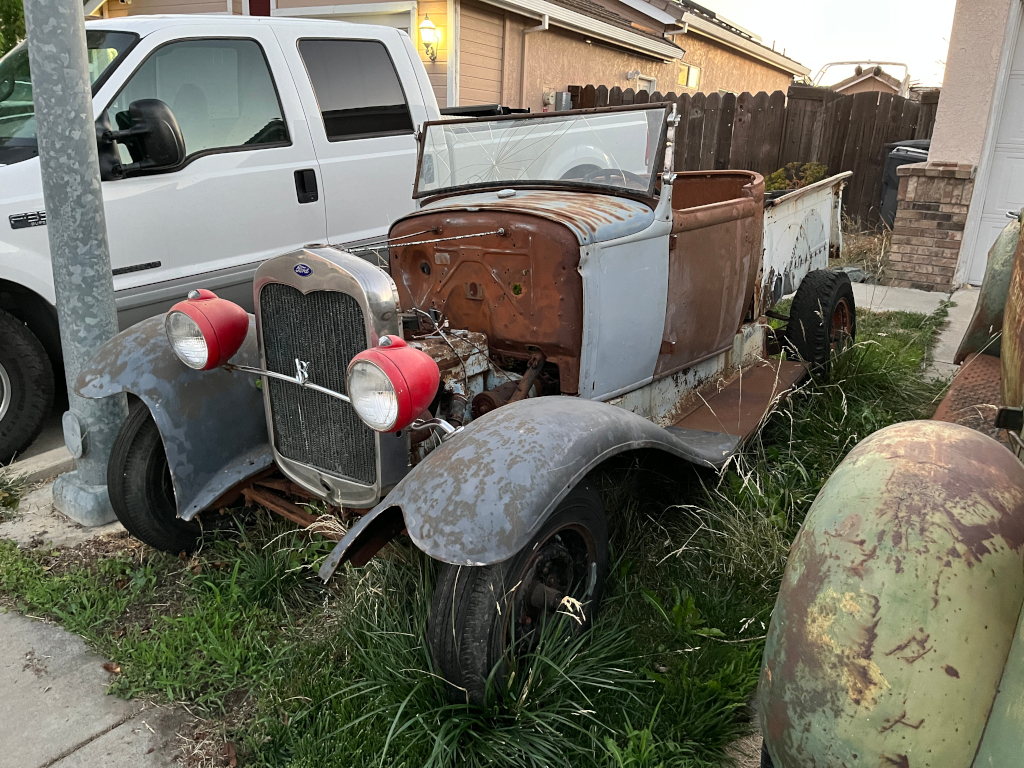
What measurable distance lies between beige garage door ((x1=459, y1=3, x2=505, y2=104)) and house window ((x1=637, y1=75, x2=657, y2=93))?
517 cm

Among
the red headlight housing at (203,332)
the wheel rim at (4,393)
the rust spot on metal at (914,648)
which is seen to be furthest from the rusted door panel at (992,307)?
the wheel rim at (4,393)

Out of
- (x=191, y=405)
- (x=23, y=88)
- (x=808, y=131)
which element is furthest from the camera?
(x=808, y=131)

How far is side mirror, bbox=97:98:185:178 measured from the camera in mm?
3900

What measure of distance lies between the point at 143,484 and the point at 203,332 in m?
0.71

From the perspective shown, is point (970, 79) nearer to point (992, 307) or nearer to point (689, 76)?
point (992, 307)

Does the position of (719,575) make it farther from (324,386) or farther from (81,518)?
(81,518)

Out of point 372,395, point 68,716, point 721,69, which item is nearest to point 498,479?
point 372,395

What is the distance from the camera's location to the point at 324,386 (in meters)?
2.71

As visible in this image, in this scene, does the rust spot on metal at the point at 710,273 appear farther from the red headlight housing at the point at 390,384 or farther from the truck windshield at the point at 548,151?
the red headlight housing at the point at 390,384

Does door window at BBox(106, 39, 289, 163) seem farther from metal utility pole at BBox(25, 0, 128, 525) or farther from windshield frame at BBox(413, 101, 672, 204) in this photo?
windshield frame at BBox(413, 101, 672, 204)

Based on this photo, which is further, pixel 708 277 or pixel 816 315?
pixel 816 315

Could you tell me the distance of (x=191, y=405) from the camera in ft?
9.73

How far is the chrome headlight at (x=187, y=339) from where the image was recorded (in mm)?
2760

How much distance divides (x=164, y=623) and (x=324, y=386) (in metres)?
1.05
